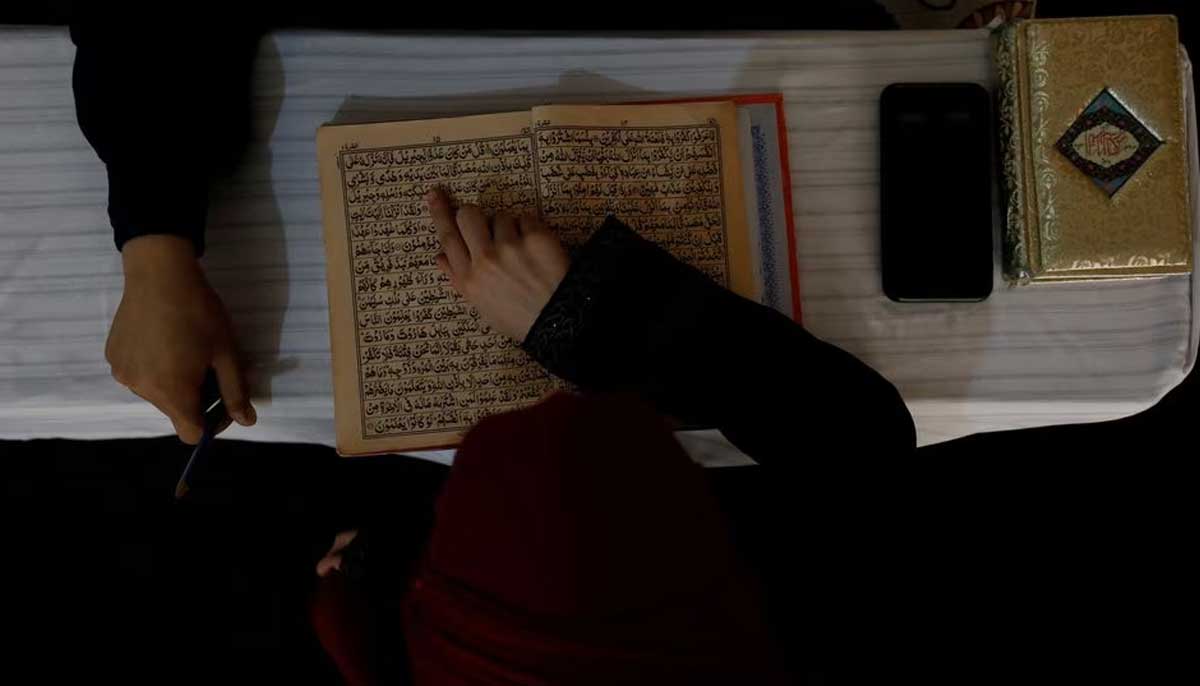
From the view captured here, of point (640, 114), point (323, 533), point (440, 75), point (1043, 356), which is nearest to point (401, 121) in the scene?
point (440, 75)

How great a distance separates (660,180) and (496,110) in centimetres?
13

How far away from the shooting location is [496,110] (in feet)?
1.74

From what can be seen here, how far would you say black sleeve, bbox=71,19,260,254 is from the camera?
1.55ft

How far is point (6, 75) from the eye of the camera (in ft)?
1.69

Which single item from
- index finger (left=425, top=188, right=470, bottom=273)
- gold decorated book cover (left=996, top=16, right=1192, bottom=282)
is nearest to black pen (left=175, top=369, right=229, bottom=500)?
index finger (left=425, top=188, right=470, bottom=273)

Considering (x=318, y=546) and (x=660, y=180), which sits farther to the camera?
(x=318, y=546)

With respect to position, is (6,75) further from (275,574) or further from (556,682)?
(275,574)

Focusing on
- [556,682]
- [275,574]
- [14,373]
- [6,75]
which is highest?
[6,75]

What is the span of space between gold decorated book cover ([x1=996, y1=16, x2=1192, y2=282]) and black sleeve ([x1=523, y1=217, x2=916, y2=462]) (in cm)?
17

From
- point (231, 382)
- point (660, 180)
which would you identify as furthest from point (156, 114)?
point (660, 180)

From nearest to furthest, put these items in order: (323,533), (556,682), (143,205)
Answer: (556,682) < (143,205) < (323,533)

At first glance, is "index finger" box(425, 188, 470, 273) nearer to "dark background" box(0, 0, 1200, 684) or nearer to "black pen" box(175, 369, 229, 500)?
"black pen" box(175, 369, 229, 500)

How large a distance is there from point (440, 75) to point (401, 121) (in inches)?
1.9

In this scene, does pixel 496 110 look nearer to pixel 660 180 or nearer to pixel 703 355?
pixel 660 180
